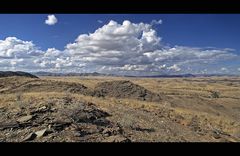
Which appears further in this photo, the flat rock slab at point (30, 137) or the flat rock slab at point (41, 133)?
the flat rock slab at point (41, 133)

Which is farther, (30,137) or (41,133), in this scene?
(41,133)

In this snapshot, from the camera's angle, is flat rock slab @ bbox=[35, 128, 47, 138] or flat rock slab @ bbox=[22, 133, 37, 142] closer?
flat rock slab @ bbox=[22, 133, 37, 142]
